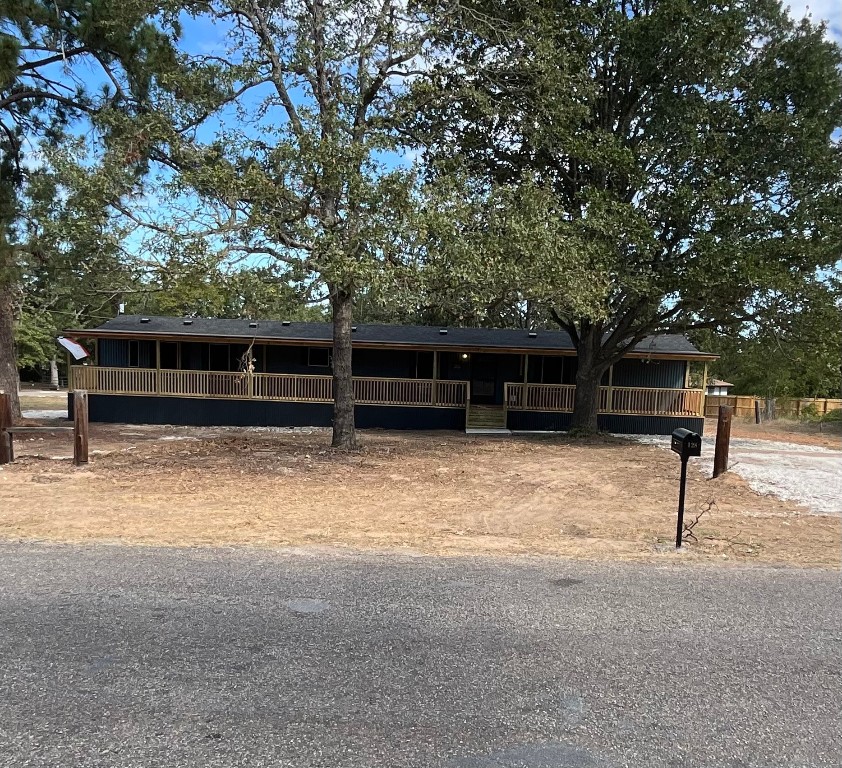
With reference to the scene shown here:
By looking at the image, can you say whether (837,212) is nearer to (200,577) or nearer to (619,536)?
(619,536)

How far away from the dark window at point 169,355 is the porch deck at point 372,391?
1.03 metres

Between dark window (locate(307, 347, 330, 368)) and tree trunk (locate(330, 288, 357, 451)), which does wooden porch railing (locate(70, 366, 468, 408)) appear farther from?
tree trunk (locate(330, 288, 357, 451))

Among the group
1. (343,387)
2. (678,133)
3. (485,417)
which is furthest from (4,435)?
(678,133)

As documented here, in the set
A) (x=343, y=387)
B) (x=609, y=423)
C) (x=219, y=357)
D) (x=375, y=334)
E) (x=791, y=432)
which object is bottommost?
(x=791, y=432)

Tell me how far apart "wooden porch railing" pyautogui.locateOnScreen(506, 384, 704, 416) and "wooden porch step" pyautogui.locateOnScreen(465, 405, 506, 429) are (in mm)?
395

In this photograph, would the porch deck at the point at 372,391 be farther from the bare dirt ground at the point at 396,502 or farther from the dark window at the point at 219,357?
the bare dirt ground at the point at 396,502

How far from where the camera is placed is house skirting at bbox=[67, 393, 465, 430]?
58.0ft

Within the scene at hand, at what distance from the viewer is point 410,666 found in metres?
3.22

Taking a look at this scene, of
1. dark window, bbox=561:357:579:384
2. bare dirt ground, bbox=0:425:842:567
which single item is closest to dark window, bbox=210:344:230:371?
bare dirt ground, bbox=0:425:842:567

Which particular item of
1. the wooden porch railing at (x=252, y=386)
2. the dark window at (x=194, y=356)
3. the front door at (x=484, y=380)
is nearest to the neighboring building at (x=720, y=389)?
the front door at (x=484, y=380)

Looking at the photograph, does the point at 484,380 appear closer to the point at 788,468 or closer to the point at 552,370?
the point at 552,370

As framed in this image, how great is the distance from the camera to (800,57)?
12.8m

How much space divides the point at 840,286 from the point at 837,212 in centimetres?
187

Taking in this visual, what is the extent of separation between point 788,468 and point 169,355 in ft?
54.7
